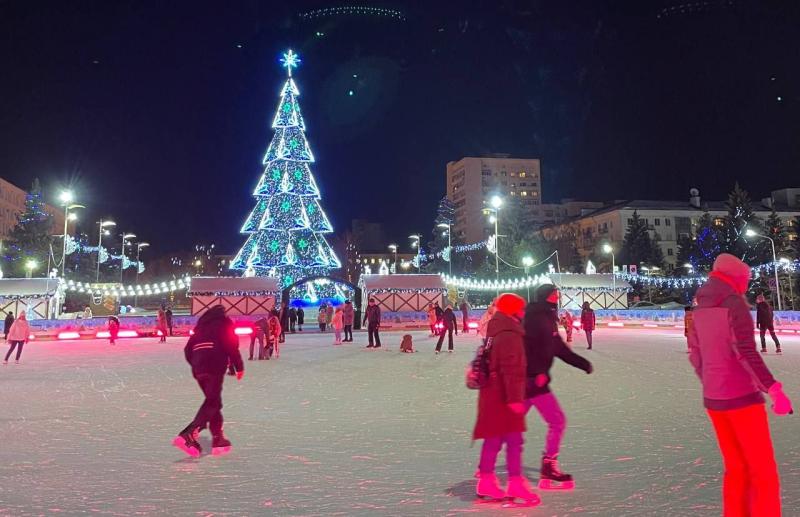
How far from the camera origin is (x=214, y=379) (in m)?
5.53

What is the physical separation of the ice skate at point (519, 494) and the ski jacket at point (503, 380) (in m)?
0.39

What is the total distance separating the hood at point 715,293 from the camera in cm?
325

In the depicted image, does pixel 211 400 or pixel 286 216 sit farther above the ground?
pixel 286 216

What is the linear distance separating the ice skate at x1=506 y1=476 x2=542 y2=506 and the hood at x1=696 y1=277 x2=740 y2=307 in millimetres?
1818

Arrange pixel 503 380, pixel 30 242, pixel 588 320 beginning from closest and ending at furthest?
pixel 503 380 → pixel 588 320 → pixel 30 242

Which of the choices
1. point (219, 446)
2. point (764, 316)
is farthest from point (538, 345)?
point (764, 316)

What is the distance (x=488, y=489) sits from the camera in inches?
159

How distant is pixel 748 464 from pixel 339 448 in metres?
3.67

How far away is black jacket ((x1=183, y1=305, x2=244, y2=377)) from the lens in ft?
18.2

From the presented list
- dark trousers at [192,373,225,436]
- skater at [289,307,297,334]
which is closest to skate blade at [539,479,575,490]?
dark trousers at [192,373,225,436]

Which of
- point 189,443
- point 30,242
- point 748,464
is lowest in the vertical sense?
point 189,443

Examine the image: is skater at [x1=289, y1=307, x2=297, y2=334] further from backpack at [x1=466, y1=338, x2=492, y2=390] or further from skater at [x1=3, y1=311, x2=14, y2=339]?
backpack at [x1=466, y1=338, x2=492, y2=390]

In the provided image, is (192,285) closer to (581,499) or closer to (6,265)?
(6,265)

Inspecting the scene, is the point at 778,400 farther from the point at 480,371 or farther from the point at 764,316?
the point at 764,316
